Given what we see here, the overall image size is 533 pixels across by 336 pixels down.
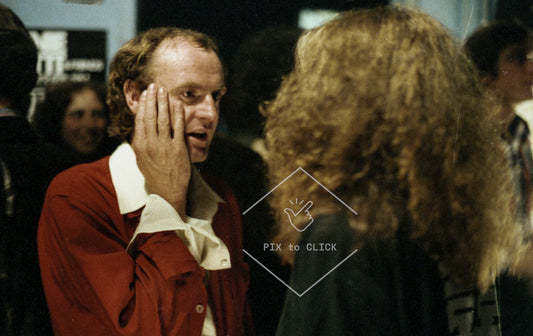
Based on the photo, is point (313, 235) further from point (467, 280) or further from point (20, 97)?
point (20, 97)

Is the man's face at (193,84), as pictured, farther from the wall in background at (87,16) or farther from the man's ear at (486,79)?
the man's ear at (486,79)

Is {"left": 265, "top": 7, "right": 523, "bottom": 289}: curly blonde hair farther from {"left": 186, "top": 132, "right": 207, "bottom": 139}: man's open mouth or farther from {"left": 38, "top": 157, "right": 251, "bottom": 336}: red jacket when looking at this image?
{"left": 38, "top": 157, "right": 251, "bottom": 336}: red jacket

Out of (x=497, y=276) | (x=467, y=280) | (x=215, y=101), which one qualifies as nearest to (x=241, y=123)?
(x=215, y=101)

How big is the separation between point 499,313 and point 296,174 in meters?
0.80

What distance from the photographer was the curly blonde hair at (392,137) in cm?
172

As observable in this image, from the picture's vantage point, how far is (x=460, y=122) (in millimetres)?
1768

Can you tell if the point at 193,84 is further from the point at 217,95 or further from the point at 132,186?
the point at 132,186

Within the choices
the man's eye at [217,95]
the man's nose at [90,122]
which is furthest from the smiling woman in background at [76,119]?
the man's eye at [217,95]

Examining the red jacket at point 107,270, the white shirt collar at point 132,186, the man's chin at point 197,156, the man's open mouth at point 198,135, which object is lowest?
the red jacket at point 107,270

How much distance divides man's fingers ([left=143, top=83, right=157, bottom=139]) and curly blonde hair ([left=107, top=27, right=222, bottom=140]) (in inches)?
2.1

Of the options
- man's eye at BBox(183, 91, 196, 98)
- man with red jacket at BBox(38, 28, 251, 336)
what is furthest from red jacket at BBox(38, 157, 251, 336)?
man's eye at BBox(183, 91, 196, 98)

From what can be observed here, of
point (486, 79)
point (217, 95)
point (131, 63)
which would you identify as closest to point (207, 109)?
point (217, 95)

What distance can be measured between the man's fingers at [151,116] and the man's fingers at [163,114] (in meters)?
0.01

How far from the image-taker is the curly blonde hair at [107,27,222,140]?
1717 mm
